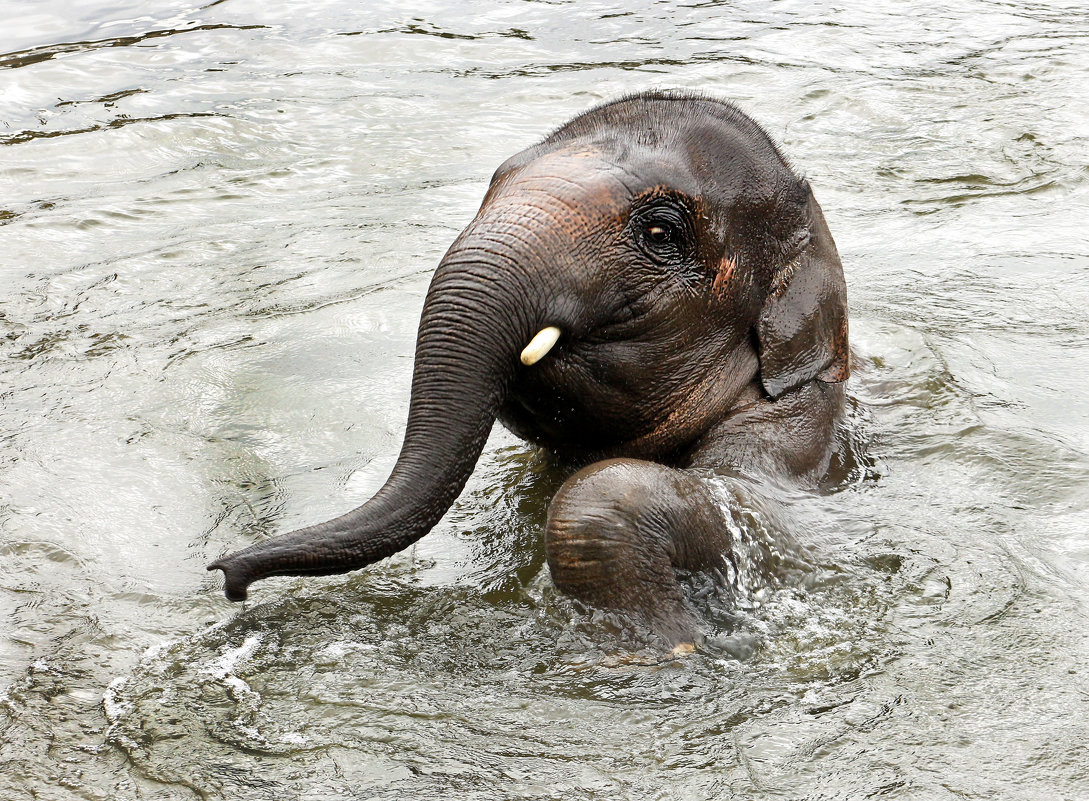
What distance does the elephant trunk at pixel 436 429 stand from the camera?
422 cm

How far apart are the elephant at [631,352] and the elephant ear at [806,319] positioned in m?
0.01

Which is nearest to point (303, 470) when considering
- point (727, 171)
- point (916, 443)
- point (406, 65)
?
point (727, 171)

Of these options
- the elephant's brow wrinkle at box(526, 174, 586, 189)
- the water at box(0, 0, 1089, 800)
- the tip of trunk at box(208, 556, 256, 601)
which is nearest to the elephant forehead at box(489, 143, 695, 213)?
the elephant's brow wrinkle at box(526, 174, 586, 189)

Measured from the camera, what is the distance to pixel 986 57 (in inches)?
514

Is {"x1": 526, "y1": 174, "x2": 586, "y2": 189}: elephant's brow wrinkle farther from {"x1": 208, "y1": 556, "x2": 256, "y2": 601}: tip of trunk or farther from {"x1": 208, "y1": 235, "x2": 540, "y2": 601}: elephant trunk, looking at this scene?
{"x1": 208, "y1": 556, "x2": 256, "y2": 601}: tip of trunk

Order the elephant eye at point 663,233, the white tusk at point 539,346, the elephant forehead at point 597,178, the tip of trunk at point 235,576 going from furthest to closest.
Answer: the elephant eye at point 663,233 < the elephant forehead at point 597,178 < the white tusk at point 539,346 < the tip of trunk at point 235,576

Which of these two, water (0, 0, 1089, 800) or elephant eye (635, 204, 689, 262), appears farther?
elephant eye (635, 204, 689, 262)

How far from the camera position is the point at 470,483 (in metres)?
6.05

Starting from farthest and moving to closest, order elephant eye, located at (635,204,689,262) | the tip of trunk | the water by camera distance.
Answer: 1. elephant eye, located at (635,204,689,262)
2. the tip of trunk
3. the water

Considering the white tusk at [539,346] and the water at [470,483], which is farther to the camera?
the white tusk at [539,346]

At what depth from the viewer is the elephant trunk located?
422 centimetres

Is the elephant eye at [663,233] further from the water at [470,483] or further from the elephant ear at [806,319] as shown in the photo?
the water at [470,483]

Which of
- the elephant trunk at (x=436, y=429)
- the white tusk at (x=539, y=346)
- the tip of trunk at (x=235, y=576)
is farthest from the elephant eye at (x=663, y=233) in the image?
the tip of trunk at (x=235, y=576)

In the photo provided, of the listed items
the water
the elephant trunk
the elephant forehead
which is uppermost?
the elephant forehead
